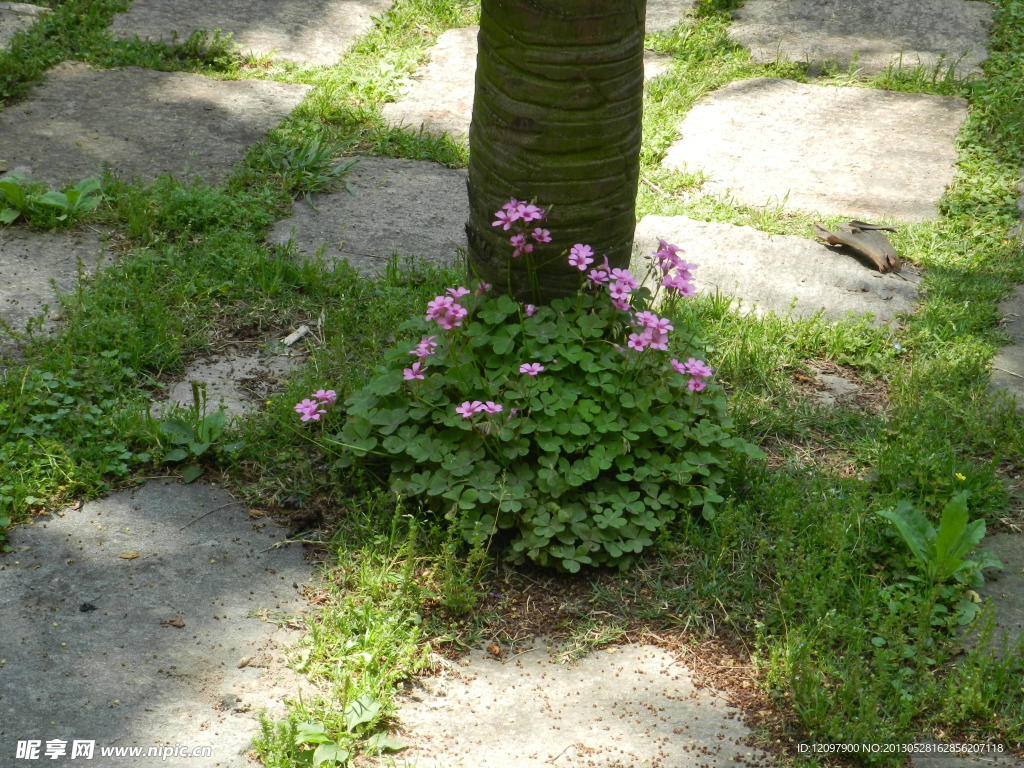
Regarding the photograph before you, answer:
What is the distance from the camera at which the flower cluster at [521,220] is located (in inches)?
125

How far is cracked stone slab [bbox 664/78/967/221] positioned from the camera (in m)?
5.30

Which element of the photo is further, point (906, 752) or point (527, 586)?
point (527, 586)

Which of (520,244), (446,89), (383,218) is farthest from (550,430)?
(446,89)

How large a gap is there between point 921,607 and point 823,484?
2.07 ft

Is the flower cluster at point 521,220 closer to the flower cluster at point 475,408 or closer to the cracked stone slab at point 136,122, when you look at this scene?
the flower cluster at point 475,408

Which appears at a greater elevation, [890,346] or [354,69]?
[354,69]

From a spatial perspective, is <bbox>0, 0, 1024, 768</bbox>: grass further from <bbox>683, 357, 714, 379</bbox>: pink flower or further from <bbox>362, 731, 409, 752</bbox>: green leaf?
<bbox>683, 357, 714, 379</bbox>: pink flower

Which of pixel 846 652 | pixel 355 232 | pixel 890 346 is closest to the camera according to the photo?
pixel 846 652

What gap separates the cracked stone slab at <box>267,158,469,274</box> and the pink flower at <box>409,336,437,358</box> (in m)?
1.25

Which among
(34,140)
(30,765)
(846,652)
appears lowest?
(30,765)

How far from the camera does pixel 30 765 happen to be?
2.36 meters

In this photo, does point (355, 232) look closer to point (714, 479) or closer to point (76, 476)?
point (76, 476)

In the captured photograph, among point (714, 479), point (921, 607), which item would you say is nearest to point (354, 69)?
point (714, 479)

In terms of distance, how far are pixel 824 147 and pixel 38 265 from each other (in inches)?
158
